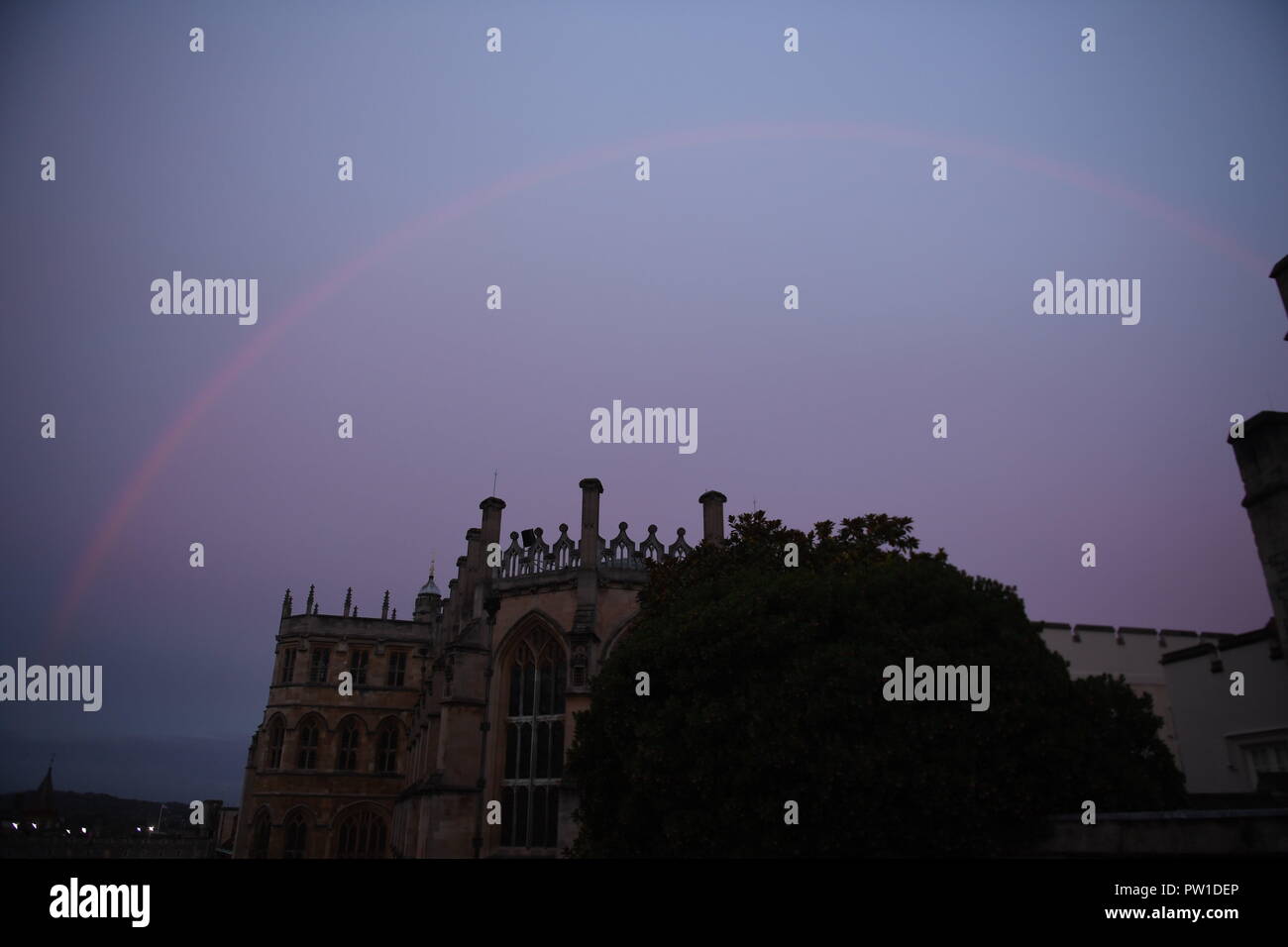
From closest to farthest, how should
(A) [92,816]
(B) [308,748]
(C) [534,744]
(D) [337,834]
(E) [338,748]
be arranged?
(C) [534,744] → (D) [337,834] → (B) [308,748] → (E) [338,748] → (A) [92,816]

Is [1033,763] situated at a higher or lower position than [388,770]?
higher

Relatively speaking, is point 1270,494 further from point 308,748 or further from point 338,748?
point 308,748

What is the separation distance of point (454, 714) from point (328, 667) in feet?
82.6

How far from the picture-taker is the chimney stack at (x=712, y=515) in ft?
88.4

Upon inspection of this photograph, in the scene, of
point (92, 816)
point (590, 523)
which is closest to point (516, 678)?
point (590, 523)

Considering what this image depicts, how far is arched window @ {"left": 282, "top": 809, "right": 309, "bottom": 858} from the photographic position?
43.9 m

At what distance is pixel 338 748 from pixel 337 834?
4.68 m

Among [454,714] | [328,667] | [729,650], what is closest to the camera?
[729,650]

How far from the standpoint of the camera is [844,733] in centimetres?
1290

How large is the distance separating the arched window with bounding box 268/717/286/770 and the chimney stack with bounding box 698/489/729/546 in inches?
1270
